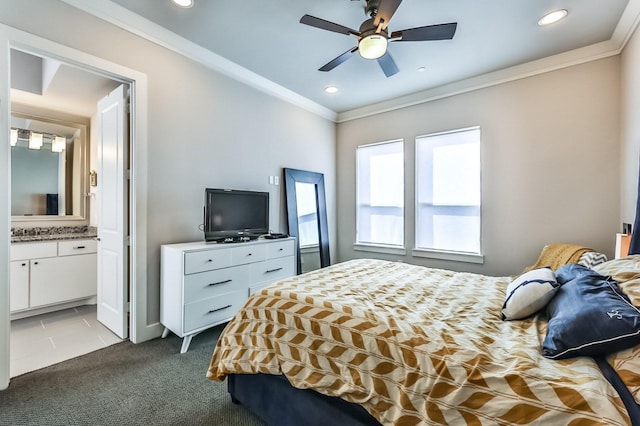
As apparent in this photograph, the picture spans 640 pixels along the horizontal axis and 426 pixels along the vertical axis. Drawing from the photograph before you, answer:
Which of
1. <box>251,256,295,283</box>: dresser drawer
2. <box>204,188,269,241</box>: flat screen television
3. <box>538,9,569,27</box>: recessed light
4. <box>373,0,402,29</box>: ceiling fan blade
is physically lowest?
<box>251,256,295,283</box>: dresser drawer

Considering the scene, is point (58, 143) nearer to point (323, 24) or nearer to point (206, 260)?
point (206, 260)

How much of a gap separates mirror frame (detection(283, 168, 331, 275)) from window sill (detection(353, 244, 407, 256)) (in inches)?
21.1

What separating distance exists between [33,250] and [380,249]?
14.4 ft

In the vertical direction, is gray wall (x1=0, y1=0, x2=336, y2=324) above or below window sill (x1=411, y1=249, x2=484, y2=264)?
above

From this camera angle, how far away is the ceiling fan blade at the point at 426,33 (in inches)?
81.7

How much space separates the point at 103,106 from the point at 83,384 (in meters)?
2.62

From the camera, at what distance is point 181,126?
2.87 meters

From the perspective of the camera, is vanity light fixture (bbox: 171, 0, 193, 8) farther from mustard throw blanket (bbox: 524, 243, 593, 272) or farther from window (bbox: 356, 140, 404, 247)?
mustard throw blanket (bbox: 524, 243, 593, 272)

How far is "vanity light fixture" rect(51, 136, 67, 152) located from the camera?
3820mm

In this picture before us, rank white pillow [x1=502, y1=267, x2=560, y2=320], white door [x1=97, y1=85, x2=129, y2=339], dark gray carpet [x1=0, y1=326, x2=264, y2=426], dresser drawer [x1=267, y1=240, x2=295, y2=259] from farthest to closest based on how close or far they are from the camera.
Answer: dresser drawer [x1=267, y1=240, x2=295, y2=259] → white door [x1=97, y1=85, x2=129, y2=339] → dark gray carpet [x1=0, y1=326, x2=264, y2=426] → white pillow [x1=502, y1=267, x2=560, y2=320]

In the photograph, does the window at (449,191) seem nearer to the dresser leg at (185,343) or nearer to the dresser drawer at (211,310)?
the dresser drawer at (211,310)

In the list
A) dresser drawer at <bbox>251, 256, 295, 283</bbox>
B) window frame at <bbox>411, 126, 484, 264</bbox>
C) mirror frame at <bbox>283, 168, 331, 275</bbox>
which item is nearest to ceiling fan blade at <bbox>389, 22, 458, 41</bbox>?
window frame at <bbox>411, 126, 484, 264</bbox>

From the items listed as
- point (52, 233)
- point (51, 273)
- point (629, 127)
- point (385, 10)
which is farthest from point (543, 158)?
point (52, 233)

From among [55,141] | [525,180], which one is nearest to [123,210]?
[55,141]
